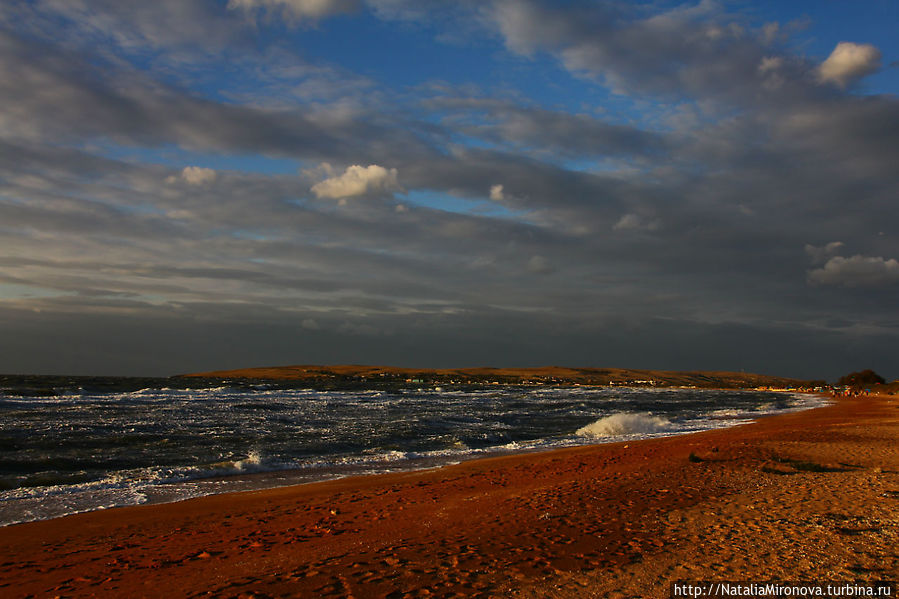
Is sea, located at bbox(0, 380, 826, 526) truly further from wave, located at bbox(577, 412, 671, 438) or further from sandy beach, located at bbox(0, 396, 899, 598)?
sandy beach, located at bbox(0, 396, 899, 598)

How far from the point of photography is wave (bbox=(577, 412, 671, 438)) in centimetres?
2942

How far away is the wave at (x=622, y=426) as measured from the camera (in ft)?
96.5

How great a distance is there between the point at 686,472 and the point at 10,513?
50.3ft

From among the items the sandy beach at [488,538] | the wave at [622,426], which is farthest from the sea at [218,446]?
the sandy beach at [488,538]

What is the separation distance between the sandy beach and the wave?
50.4 ft

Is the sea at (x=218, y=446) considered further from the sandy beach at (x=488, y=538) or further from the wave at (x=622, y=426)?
the sandy beach at (x=488, y=538)

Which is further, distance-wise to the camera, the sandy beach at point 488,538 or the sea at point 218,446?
the sea at point 218,446

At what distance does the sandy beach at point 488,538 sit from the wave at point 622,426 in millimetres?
15374

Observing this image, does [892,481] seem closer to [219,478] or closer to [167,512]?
[167,512]

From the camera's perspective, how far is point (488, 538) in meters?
8.31

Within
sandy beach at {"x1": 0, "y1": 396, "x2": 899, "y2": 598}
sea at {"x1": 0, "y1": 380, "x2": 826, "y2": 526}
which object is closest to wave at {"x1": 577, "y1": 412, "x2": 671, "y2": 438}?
sea at {"x1": 0, "y1": 380, "x2": 826, "y2": 526}

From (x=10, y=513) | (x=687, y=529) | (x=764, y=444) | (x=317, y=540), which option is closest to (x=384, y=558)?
(x=317, y=540)

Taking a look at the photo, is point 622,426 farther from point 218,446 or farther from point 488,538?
point 488,538

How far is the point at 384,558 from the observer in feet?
24.4
